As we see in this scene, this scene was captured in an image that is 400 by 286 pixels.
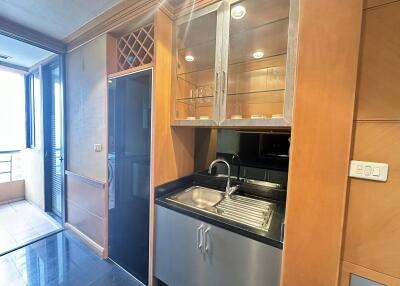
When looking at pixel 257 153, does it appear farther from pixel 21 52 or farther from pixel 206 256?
pixel 21 52

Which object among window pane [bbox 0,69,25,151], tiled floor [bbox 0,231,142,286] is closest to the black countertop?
tiled floor [bbox 0,231,142,286]

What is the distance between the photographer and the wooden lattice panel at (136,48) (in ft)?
5.07

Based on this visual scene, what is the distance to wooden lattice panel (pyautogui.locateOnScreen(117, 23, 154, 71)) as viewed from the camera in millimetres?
1546

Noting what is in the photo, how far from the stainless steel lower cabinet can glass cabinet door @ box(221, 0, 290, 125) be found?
72cm

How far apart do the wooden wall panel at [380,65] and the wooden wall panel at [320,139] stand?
0.06 m

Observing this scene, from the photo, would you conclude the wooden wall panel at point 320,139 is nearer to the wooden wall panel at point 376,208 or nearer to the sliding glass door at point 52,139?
the wooden wall panel at point 376,208

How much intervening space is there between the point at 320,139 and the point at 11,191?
14.6 feet

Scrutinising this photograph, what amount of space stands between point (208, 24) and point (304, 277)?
1.69 metres

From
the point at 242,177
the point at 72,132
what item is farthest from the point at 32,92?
the point at 242,177

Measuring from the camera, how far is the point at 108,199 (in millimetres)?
1816

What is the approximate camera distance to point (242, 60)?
1295 millimetres

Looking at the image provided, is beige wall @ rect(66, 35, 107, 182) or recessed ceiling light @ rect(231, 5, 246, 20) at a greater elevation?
recessed ceiling light @ rect(231, 5, 246, 20)

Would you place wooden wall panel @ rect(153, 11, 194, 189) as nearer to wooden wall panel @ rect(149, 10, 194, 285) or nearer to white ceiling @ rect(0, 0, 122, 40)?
wooden wall panel @ rect(149, 10, 194, 285)

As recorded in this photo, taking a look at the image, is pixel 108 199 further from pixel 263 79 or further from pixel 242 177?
pixel 263 79
